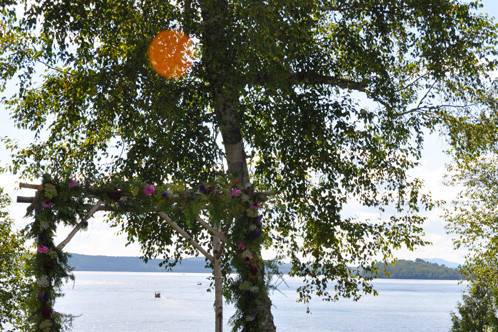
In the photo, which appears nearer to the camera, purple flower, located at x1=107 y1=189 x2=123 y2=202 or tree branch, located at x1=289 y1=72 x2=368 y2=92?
purple flower, located at x1=107 y1=189 x2=123 y2=202

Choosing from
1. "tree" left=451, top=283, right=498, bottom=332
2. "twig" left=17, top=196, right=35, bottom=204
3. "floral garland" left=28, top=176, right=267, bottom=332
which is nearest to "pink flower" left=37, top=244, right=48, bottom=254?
"floral garland" left=28, top=176, right=267, bottom=332

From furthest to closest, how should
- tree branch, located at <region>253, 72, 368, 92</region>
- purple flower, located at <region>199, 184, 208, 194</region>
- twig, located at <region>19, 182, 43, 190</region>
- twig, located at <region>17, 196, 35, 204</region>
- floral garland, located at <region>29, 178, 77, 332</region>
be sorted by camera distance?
tree branch, located at <region>253, 72, 368, 92</region>
purple flower, located at <region>199, 184, 208, 194</region>
twig, located at <region>17, 196, 35, 204</region>
twig, located at <region>19, 182, 43, 190</region>
floral garland, located at <region>29, 178, 77, 332</region>

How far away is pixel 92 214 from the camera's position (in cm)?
1041

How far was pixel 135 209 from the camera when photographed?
35.3 feet

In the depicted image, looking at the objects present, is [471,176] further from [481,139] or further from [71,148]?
[71,148]

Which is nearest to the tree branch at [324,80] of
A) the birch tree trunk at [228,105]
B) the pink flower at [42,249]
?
the birch tree trunk at [228,105]

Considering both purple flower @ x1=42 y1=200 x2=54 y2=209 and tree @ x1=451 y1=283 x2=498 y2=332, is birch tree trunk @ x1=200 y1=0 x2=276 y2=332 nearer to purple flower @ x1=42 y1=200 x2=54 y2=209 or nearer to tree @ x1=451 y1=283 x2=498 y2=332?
purple flower @ x1=42 y1=200 x2=54 y2=209

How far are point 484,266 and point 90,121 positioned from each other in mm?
17879

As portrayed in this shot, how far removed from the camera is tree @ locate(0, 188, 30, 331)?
24.0 m

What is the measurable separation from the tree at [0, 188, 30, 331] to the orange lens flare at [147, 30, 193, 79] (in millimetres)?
12487

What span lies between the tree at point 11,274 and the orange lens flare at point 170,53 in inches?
492

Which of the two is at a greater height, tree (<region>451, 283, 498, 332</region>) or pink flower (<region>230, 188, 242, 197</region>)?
pink flower (<region>230, 188, 242, 197</region>)

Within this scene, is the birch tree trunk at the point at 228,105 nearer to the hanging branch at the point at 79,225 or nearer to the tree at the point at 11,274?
the hanging branch at the point at 79,225

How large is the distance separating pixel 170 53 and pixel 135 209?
12.9ft
